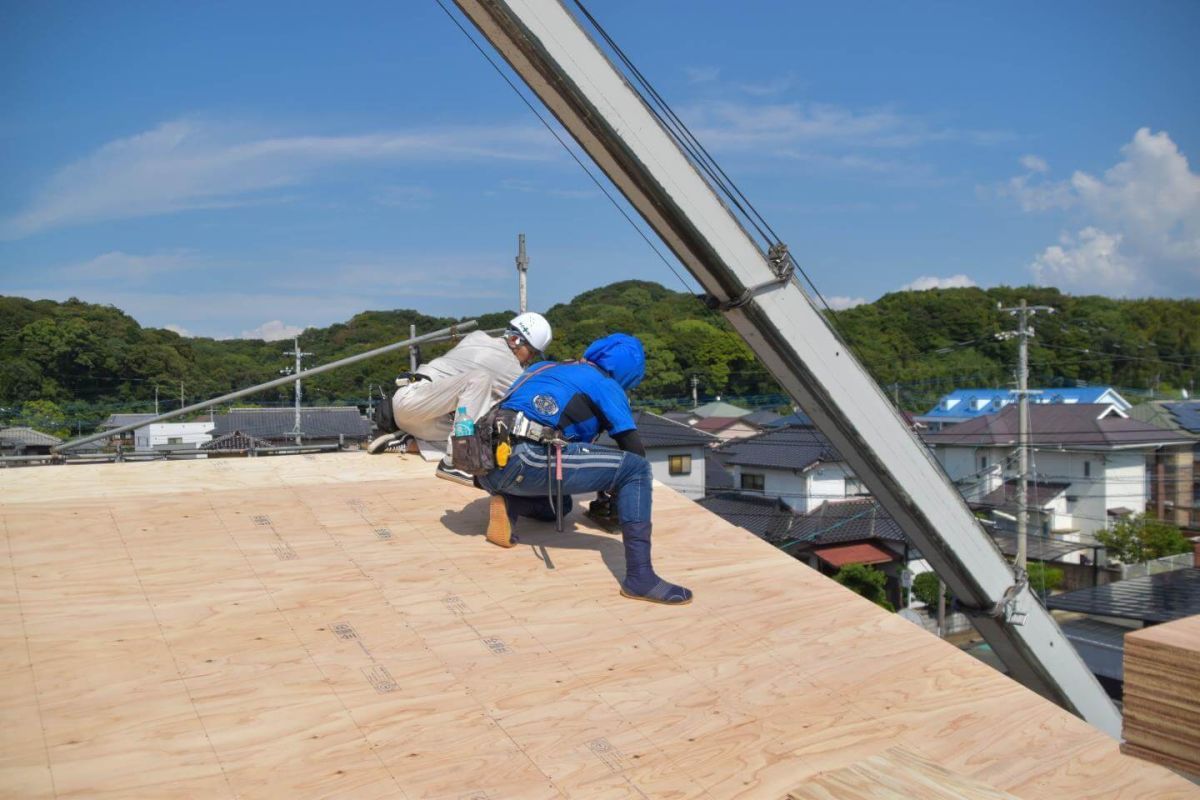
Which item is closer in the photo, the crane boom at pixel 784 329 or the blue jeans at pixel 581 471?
the crane boom at pixel 784 329

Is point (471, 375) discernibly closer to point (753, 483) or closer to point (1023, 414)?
point (1023, 414)

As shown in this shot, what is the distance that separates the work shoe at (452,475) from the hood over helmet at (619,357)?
143 cm

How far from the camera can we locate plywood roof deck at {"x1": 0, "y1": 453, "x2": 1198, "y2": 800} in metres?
2.30

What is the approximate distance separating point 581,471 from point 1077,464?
30465mm

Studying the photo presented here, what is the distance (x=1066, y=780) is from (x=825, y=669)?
2.77 feet

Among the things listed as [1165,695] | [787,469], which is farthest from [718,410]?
[1165,695]

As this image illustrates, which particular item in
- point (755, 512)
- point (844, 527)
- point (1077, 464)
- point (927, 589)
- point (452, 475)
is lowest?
point (927, 589)

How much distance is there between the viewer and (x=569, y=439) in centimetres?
400

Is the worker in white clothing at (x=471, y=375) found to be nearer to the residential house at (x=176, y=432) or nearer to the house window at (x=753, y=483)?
the residential house at (x=176, y=432)

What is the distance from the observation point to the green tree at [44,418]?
892 centimetres

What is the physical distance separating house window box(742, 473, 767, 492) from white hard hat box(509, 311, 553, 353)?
22.9 meters

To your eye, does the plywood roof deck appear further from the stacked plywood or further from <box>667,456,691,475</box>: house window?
<box>667,456,691,475</box>: house window

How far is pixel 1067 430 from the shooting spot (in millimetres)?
29500

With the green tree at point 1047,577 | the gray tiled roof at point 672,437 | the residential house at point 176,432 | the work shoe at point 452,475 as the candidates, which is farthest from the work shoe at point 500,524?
the residential house at point 176,432
